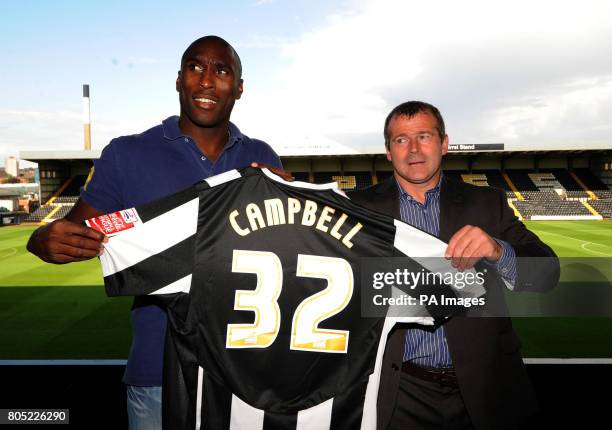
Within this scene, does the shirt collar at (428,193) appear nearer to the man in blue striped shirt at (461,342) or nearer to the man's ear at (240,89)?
the man in blue striped shirt at (461,342)

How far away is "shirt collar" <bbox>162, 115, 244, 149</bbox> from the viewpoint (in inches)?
81.8

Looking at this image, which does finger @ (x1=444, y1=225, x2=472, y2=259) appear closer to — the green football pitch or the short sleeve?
the short sleeve

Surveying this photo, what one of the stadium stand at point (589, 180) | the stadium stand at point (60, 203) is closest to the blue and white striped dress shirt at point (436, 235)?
the stadium stand at point (60, 203)

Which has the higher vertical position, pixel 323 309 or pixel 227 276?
pixel 227 276

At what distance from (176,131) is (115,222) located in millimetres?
539

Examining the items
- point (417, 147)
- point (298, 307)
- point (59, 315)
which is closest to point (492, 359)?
point (298, 307)

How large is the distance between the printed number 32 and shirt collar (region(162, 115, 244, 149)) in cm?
62

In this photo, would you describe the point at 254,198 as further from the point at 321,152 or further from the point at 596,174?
the point at 596,174

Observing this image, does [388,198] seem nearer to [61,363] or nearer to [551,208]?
[61,363]

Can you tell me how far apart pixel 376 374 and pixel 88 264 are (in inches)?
548

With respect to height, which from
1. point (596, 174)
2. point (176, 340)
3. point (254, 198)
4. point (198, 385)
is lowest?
point (198, 385)

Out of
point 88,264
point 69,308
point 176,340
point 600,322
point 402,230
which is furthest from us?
point 88,264

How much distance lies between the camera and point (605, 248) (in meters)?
15.9

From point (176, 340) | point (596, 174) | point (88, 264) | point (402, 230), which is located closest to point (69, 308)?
point (88, 264)
